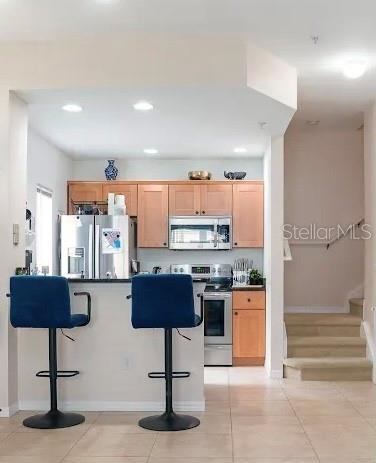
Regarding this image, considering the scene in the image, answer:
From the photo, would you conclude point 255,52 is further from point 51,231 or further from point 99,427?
point 51,231

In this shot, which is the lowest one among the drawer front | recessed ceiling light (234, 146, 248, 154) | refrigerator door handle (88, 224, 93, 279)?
the drawer front

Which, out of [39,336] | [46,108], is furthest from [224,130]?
[39,336]

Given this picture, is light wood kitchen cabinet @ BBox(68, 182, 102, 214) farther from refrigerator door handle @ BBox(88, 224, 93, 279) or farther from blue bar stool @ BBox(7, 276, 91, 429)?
blue bar stool @ BBox(7, 276, 91, 429)

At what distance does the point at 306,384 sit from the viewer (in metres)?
6.01

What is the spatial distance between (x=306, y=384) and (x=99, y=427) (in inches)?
92.3

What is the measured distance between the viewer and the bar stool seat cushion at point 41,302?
444 centimetres

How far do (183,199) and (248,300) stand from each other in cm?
159

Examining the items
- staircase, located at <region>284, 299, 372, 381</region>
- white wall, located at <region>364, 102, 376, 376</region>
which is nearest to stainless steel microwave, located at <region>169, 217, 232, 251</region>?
staircase, located at <region>284, 299, 372, 381</region>

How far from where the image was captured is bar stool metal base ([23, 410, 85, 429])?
4492mm

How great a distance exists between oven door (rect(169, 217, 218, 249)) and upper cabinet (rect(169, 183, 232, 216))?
0.33ft

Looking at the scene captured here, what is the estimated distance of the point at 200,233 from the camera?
7832 millimetres

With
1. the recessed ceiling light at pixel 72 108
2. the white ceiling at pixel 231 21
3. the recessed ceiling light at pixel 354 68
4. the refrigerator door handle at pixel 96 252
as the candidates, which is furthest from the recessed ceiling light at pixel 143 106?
the refrigerator door handle at pixel 96 252

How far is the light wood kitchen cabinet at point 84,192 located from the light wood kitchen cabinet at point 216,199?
4.35 feet

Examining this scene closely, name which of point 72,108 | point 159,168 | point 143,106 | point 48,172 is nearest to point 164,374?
point 143,106
